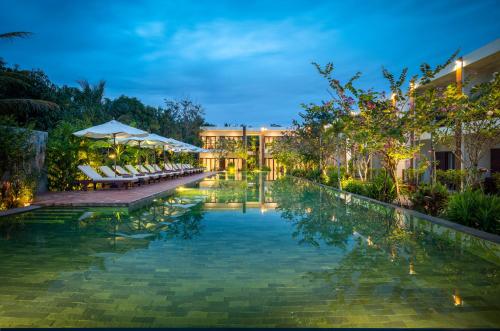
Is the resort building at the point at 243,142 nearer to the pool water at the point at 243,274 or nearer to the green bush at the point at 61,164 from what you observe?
the green bush at the point at 61,164

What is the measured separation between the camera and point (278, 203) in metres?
11.6

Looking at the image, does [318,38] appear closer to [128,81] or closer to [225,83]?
[225,83]

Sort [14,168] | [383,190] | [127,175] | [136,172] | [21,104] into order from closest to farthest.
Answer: [14,168], [383,190], [127,175], [136,172], [21,104]

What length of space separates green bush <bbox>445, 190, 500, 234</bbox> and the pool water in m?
0.55

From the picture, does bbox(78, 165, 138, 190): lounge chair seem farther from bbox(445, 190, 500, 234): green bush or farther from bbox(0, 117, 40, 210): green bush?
bbox(445, 190, 500, 234): green bush

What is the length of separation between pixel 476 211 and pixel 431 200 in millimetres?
1885

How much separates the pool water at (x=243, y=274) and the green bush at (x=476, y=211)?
0.55m

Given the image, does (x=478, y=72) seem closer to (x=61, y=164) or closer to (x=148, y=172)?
(x=148, y=172)

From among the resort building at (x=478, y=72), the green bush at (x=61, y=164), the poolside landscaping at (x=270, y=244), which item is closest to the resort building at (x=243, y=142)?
the resort building at (x=478, y=72)

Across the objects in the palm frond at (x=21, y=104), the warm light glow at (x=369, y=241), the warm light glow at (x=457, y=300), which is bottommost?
the warm light glow at (x=457, y=300)

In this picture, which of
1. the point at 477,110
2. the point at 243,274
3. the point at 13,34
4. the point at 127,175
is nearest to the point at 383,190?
the point at 477,110

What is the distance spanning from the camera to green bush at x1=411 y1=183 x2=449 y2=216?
8.63 metres

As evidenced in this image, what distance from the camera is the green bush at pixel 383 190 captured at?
11547 mm

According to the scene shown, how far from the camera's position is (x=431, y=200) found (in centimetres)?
877
